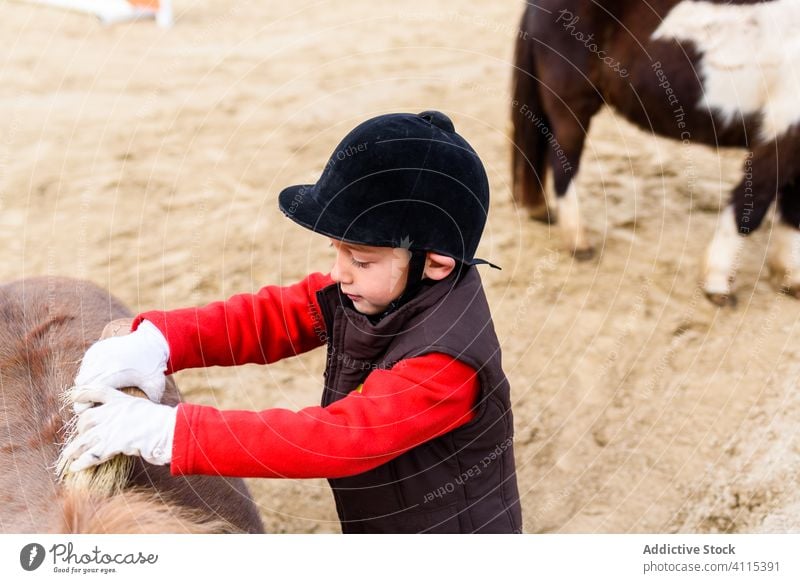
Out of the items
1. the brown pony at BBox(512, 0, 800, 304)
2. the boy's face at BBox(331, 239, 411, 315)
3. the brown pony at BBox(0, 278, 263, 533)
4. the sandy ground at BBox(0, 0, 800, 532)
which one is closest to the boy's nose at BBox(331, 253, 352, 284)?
the boy's face at BBox(331, 239, 411, 315)

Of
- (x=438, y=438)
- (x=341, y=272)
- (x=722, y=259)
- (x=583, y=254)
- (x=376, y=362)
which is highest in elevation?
(x=341, y=272)

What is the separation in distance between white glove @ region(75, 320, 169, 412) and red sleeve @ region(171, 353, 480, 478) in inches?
7.0

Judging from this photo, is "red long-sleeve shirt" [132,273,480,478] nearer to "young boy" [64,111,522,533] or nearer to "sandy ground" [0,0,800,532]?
"young boy" [64,111,522,533]

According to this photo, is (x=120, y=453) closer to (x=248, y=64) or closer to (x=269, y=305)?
(x=269, y=305)

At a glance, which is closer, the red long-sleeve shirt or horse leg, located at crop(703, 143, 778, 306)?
the red long-sleeve shirt

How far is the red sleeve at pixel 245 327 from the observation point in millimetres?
1538

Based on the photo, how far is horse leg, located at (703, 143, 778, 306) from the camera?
340cm

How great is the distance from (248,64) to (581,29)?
113 inches

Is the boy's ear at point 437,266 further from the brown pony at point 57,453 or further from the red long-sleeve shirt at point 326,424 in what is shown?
the brown pony at point 57,453

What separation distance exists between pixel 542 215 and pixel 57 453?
315 cm

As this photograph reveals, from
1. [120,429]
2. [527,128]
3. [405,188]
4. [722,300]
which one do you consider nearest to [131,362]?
[120,429]

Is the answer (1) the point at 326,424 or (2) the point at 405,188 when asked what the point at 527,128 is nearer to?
(2) the point at 405,188

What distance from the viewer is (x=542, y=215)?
4.17 m

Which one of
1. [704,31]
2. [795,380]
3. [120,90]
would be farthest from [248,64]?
[795,380]
